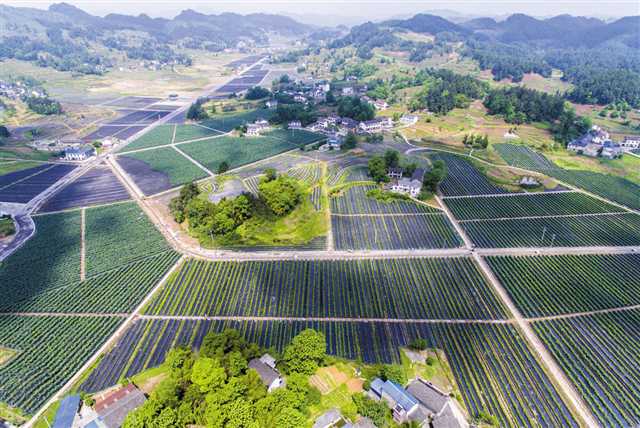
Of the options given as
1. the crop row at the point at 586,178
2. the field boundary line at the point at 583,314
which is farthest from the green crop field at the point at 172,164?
the crop row at the point at 586,178

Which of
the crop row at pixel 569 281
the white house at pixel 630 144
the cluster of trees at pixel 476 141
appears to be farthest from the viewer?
the cluster of trees at pixel 476 141

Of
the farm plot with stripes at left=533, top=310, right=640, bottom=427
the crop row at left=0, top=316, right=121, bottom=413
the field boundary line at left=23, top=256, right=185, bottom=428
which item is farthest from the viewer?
the crop row at left=0, top=316, right=121, bottom=413

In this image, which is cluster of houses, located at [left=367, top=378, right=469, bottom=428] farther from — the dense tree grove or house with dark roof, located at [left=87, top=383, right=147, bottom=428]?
the dense tree grove

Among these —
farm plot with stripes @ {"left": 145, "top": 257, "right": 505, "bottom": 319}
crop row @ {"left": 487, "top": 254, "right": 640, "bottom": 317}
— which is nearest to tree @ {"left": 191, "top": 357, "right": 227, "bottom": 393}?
farm plot with stripes @ {"left": 145, "top": 257, "right": 505, "bottom": 319}

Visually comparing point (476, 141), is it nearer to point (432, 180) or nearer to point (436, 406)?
point (432, 180)

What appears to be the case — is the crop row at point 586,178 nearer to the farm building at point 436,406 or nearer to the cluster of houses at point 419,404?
the farm building at point 436,406
